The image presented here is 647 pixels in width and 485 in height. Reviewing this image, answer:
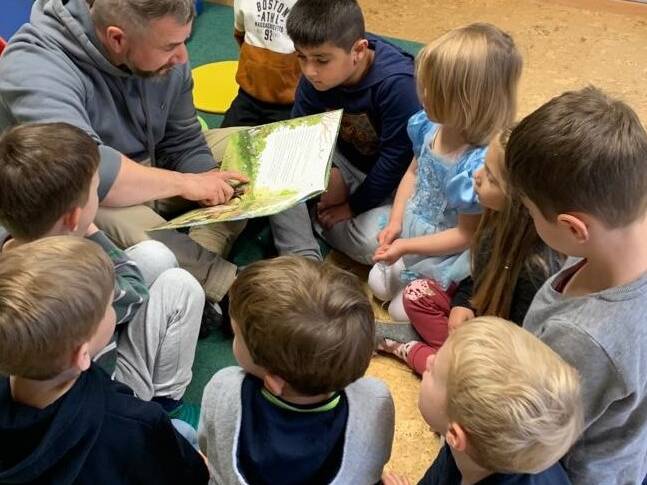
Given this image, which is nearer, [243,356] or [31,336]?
[31,336]

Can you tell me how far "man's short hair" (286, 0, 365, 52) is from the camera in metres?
1.75

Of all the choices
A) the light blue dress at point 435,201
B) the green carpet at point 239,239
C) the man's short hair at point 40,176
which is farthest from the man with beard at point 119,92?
the light blue dress at point 435,201

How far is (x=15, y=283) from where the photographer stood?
0.95 meters

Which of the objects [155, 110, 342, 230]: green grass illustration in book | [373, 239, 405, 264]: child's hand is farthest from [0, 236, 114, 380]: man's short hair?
[373, 239, 405, 264]: child's hand

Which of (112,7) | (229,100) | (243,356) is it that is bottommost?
(229,100)

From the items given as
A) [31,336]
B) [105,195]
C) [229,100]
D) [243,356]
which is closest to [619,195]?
[243,356]

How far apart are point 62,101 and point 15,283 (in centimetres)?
72

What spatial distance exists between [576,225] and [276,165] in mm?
873

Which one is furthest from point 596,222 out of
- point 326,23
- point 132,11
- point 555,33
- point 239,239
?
point 555,33

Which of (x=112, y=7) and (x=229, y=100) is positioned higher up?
(x=112, y=7)

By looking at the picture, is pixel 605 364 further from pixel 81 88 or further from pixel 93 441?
pixel 81 88

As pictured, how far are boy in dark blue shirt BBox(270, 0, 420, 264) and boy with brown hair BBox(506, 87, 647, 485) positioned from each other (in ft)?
2.67

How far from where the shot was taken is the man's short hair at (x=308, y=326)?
3.14 ft

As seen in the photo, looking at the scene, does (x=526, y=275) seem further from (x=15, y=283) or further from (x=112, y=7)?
(x=112, y=7)
